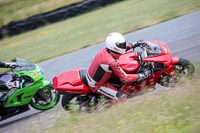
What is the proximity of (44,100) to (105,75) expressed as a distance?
2.06m

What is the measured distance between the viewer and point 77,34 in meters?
12.1

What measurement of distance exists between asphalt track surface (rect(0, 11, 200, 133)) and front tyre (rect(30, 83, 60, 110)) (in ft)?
0.62

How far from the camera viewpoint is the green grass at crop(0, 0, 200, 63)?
34.3 feet

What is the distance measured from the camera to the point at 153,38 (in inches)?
332

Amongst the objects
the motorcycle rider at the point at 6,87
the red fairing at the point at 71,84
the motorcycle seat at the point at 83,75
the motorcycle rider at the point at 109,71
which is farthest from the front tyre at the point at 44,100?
the motorcycle rider at the point at 109,71

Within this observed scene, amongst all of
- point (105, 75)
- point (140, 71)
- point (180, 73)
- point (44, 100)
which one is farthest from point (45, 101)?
point (180, 73)

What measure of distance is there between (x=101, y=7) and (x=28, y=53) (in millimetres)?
6173

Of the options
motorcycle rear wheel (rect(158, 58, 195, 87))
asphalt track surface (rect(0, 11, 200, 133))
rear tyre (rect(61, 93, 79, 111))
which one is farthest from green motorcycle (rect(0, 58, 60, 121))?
motorcycle rear wheel (rect(158, 58, 195, 87))

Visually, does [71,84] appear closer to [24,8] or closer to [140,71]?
[140,71]

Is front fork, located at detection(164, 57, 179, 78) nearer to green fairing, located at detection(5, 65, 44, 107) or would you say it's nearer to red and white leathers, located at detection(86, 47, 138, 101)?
red and white leathers, located at detection(86, 47, 138, 101)

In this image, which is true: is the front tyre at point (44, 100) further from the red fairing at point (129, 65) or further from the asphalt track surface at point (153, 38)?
the red fairing at point (129, 65)

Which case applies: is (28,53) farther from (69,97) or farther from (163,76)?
(163,76)

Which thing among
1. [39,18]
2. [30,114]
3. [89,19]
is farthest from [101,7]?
[30,114]

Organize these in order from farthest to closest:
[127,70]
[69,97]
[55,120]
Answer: [69,97], [127,70], [55,120]
